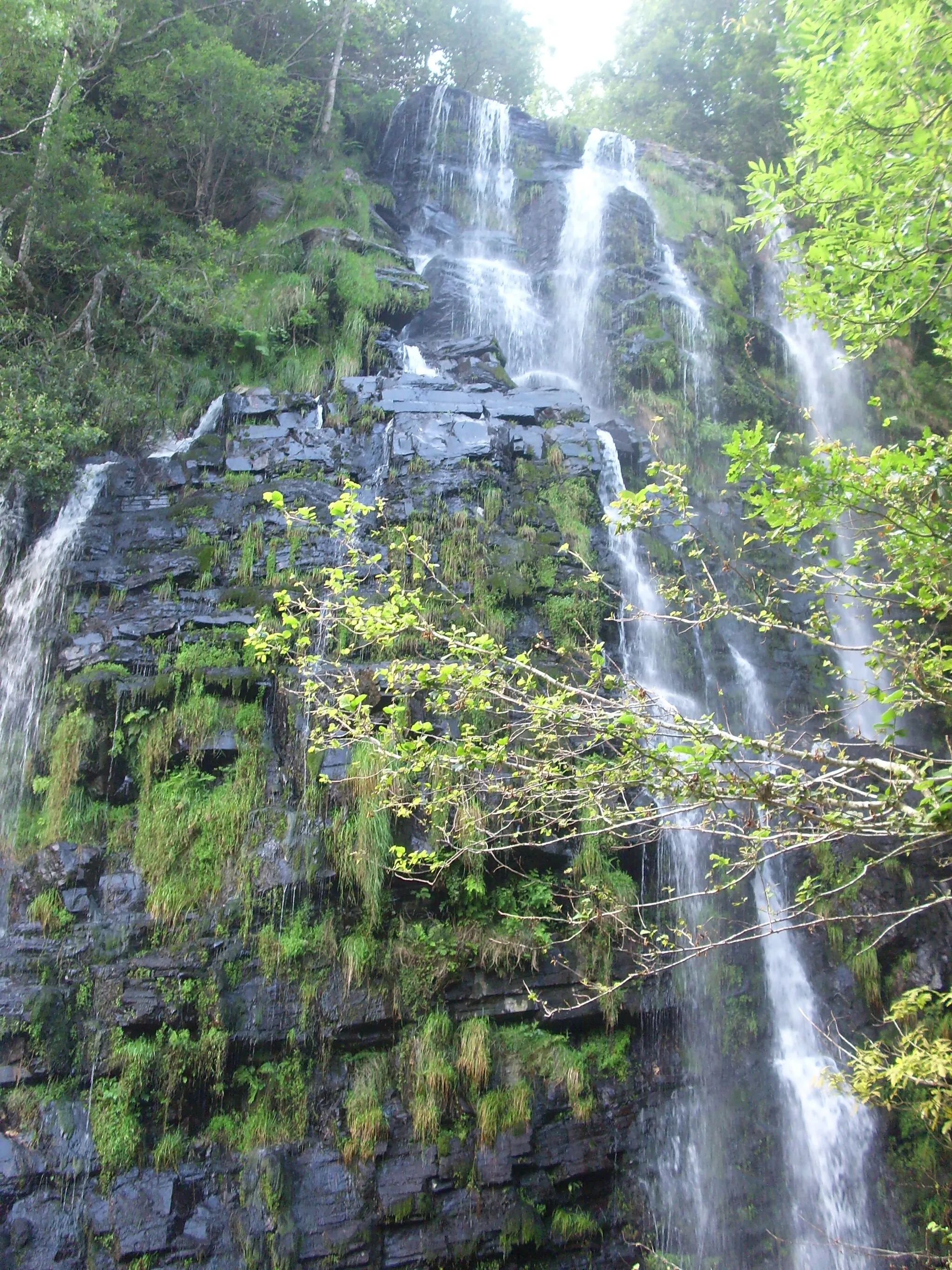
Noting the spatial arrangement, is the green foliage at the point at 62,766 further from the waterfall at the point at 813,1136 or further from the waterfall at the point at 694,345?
the waterfall at the point at 694,345

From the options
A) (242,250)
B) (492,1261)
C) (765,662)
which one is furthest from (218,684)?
(242,250)

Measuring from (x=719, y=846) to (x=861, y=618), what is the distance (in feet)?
20.3

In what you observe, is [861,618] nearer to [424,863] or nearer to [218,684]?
[424,863]

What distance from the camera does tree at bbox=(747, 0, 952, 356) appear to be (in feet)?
16.9

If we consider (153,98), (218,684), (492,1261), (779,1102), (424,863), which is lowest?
(492,1261)

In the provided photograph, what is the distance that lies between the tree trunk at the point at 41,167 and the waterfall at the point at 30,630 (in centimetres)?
357

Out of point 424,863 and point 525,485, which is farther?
point 525,485

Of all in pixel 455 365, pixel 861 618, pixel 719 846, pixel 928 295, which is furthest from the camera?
pixel 861 618

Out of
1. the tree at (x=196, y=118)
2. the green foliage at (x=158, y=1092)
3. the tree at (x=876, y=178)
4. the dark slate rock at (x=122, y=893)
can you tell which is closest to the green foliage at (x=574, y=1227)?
the green foliage at (x=158, y=1092)

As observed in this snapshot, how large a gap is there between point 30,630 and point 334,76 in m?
14.1

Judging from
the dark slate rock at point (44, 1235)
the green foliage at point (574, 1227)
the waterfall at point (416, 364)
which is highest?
the waterfall at point (416, 364)

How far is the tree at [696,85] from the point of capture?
21.3 metres

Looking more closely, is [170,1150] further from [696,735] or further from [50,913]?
[696,735]

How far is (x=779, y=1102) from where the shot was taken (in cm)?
841
